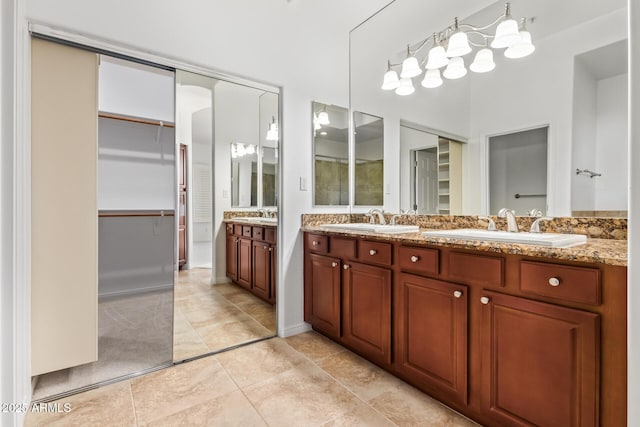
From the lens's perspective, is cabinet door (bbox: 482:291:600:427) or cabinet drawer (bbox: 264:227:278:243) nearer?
cabinet door (bbox: 482:291:600:427)

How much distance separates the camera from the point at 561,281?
1116mm

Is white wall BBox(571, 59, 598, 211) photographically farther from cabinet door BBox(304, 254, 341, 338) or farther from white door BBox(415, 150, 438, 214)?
cabinet door BBox(304, 254, 341, 338)

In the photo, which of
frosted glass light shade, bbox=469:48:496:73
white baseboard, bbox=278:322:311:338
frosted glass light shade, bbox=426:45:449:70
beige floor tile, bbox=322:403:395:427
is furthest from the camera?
white baseboard, bbox=278:322:311:338

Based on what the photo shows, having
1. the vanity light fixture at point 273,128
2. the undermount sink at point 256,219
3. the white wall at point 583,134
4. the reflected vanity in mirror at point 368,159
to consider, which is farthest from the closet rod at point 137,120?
the white wall at point 583,134

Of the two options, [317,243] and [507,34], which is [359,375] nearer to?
[317,243]

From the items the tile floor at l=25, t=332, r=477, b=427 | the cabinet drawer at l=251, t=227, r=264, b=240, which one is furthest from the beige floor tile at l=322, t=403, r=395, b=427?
the cabinet drawer at l=251, t=227, r=264, b=240

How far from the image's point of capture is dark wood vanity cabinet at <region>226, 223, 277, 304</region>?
8.07ft

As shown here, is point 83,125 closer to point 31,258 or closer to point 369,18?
point 31,258

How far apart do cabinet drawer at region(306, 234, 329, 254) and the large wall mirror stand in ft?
2.51

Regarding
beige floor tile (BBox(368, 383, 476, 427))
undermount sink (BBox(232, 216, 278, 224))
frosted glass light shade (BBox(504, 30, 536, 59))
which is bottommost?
beige floor tile (BBox(368, 383, 476, 427))

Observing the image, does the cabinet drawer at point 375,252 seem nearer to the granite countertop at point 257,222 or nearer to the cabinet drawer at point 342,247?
the cabinet drawer at point 342,247

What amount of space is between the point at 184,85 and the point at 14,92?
0.91 meters

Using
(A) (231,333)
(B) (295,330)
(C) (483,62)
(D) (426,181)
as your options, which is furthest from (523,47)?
(A) (231,333)

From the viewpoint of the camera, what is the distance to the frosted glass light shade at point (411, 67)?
236cm
